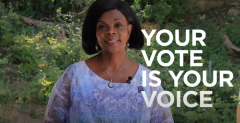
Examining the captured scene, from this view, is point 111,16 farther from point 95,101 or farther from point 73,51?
point 73,51

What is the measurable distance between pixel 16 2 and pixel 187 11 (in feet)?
15.5

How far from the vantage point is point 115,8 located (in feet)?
6.19

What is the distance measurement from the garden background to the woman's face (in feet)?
8.83

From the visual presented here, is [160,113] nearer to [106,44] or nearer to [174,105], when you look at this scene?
[106,44]

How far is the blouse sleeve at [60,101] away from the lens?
1893 mm

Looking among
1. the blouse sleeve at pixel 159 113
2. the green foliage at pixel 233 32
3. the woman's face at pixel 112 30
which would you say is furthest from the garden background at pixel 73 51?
the woman's face at pixel 112 30

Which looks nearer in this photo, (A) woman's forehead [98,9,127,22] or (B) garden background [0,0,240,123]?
(A) woman's forehead [98,9,127,22]

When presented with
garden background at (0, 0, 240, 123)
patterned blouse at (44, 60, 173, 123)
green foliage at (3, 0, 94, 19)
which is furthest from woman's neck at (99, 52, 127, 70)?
green foliage at (3, 0, 94, 19)

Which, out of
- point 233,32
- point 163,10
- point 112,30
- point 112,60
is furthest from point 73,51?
point 233,32

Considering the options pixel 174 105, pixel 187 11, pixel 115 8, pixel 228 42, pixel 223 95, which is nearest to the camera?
pixel 115 8

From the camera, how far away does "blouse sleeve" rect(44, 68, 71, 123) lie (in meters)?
1.89

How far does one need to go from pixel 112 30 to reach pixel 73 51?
4.42 metres

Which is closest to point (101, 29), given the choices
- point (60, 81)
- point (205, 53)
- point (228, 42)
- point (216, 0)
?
point (60, 81)

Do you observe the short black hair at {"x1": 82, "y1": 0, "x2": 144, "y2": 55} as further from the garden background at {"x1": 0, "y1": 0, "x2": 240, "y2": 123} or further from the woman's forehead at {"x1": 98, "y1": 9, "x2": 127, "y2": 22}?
the garden background at {"x1": 0, "y1": 0, "x2": 240, "y2": 123}
